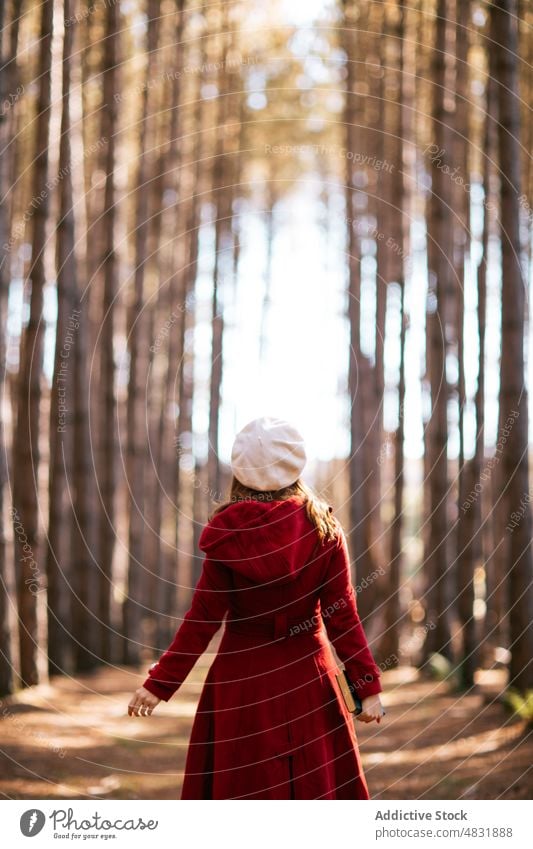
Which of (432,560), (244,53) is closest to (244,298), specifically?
(244,53)

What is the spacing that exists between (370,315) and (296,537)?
1246 centimetres

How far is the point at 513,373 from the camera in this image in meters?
7.95

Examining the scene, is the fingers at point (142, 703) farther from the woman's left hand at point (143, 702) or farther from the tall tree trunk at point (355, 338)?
the tall tree trunk at point (355, 338)

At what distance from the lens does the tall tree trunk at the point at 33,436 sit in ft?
30.3

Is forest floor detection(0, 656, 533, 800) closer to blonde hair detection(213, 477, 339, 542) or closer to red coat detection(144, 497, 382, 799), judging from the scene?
red coat detection(144, 497, 382, 799)

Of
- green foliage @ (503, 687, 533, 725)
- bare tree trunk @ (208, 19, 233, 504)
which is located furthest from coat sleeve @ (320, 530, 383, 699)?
bare tree trunk @ (208, 19, 233, 504)

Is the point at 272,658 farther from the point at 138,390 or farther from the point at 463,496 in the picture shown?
the point at 138,390

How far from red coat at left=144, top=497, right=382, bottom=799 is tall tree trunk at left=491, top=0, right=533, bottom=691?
4.38 meters

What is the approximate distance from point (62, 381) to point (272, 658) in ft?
26.5

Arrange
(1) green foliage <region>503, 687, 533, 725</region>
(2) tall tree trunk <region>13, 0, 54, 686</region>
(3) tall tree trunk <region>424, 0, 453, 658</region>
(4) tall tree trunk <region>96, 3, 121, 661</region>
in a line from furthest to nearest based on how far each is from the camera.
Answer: (4) tall tree trunk <region>96, 3, 121, 661</region> → (3) tall tree trunk <region>424, 0, 453, 658</region> → (2) tall tree trunk <region>13, 0, 54, 686</region> → (1) green foliage <region>503, 687, 533, 725</region>

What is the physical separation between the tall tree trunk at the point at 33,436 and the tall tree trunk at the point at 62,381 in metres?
0.64

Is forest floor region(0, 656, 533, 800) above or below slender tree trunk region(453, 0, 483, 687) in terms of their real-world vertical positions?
below

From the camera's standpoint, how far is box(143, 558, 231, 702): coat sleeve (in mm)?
3598
